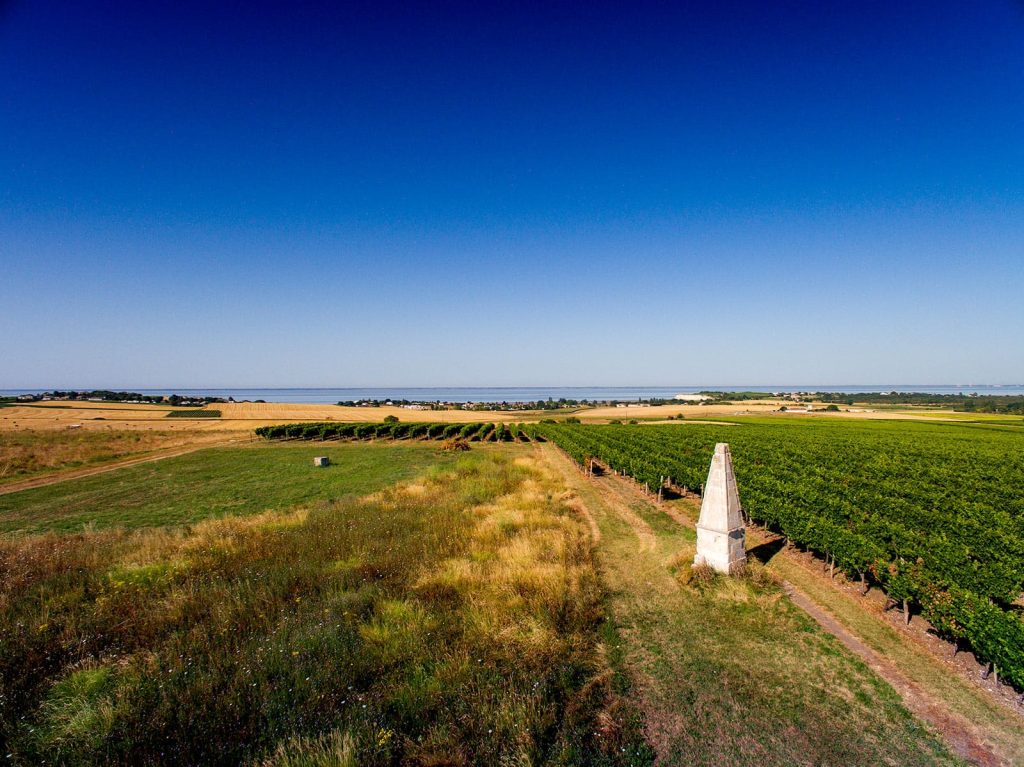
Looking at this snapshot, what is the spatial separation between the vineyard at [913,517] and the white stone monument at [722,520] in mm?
2933

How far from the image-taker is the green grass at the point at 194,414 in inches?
2867

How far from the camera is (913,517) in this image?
12570 mm

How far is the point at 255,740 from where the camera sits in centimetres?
511

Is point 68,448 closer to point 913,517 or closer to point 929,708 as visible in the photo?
point 929,708

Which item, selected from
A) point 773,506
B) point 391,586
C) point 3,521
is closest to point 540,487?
point 773,506

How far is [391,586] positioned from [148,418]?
8889 centimetres

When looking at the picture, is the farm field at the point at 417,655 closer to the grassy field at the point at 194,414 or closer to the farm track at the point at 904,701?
the farm track at the point at 904,701

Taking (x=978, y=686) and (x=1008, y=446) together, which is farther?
(x=1008, y=446)

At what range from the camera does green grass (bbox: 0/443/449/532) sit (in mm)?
17469

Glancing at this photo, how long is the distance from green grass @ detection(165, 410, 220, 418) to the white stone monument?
3441 inches

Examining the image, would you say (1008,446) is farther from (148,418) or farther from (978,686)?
(148,418)

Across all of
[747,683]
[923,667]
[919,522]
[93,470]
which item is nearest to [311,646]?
[747,683]

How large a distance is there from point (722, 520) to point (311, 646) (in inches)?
372

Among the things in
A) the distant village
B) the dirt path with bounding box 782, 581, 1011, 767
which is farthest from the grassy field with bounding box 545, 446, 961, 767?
the distant village
